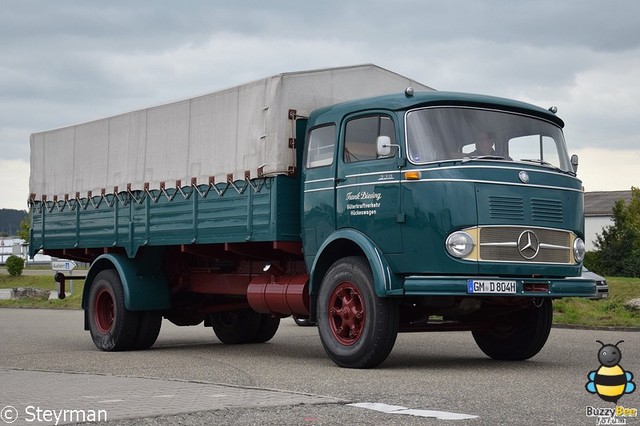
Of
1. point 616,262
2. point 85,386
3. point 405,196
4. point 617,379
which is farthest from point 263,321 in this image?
point 616,262

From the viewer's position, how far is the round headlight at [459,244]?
10648mm

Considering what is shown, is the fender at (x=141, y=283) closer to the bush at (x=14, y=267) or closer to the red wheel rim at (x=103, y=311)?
the red wheel rim at (x=103, y=311)

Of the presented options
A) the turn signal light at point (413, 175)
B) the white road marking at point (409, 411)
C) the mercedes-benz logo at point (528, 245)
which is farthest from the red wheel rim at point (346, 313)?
the white road marking at point (409, 411)

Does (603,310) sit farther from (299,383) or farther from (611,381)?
(611,381)

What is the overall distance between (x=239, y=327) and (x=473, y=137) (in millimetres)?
6369

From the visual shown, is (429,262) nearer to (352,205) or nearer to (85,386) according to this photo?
(352,205)

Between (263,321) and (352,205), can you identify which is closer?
(352,205)

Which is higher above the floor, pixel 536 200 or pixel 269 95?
pixel 269 95

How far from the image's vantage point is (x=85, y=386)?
939 cm

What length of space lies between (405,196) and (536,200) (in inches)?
55.3

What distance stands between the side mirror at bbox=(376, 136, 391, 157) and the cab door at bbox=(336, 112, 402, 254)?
181 millimetres

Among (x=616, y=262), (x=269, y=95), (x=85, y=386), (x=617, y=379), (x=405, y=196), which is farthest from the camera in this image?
(x=616, y=262)

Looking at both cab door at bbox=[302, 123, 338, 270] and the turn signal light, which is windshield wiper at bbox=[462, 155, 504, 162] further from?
cab door at bbox=[302, 123, 338, 270]

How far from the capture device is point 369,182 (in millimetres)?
11352
